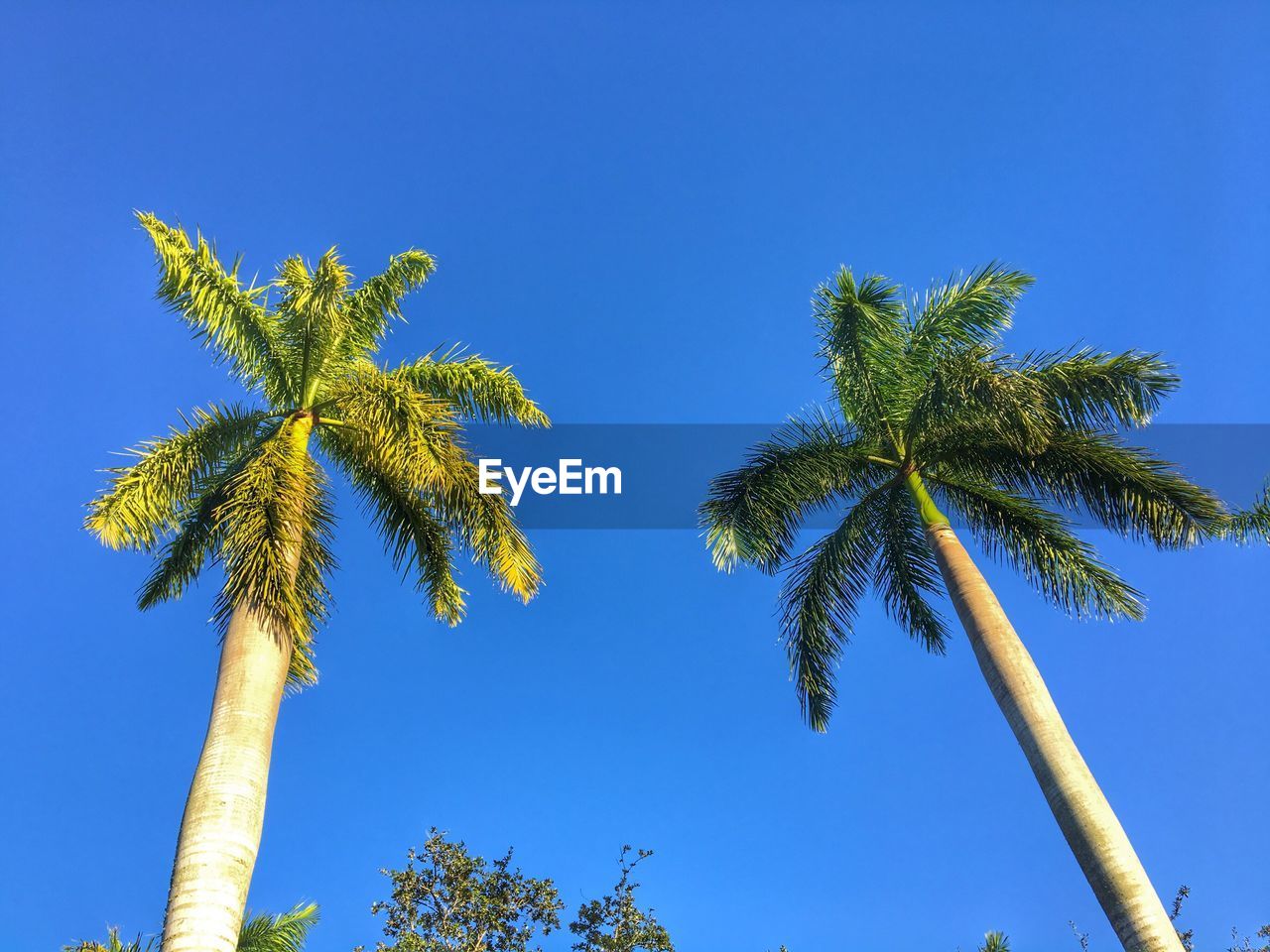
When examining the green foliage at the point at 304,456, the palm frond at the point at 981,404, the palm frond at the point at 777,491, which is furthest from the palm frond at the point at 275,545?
the palm frond at the point at 981,404

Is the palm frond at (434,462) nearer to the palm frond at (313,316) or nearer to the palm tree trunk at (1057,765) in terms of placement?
the palm frond at (313,316)

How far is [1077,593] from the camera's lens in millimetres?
16516

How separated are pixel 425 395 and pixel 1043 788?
32.7ft

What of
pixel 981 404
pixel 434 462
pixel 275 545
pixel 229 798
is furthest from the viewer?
pixel 981 404

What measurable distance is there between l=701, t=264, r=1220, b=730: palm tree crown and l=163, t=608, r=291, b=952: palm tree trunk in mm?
7663

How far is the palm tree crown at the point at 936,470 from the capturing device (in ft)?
52.3

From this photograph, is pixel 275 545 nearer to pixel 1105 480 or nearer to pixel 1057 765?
pixel 1057 765

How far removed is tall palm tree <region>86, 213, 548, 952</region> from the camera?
462 inches

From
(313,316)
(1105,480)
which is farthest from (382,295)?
(1105,480)

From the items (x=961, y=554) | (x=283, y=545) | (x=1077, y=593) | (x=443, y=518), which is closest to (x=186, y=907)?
(x=283, y=545)

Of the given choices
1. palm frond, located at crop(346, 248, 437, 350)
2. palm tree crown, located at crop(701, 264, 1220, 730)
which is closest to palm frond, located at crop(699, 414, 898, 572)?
palm tree crown, located at crop(701, 264, 1220, 730)

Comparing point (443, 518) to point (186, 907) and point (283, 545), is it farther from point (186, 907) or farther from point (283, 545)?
point (186, 907)

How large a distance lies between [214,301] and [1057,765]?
13.8 m

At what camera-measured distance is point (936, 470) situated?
17.8 metres
